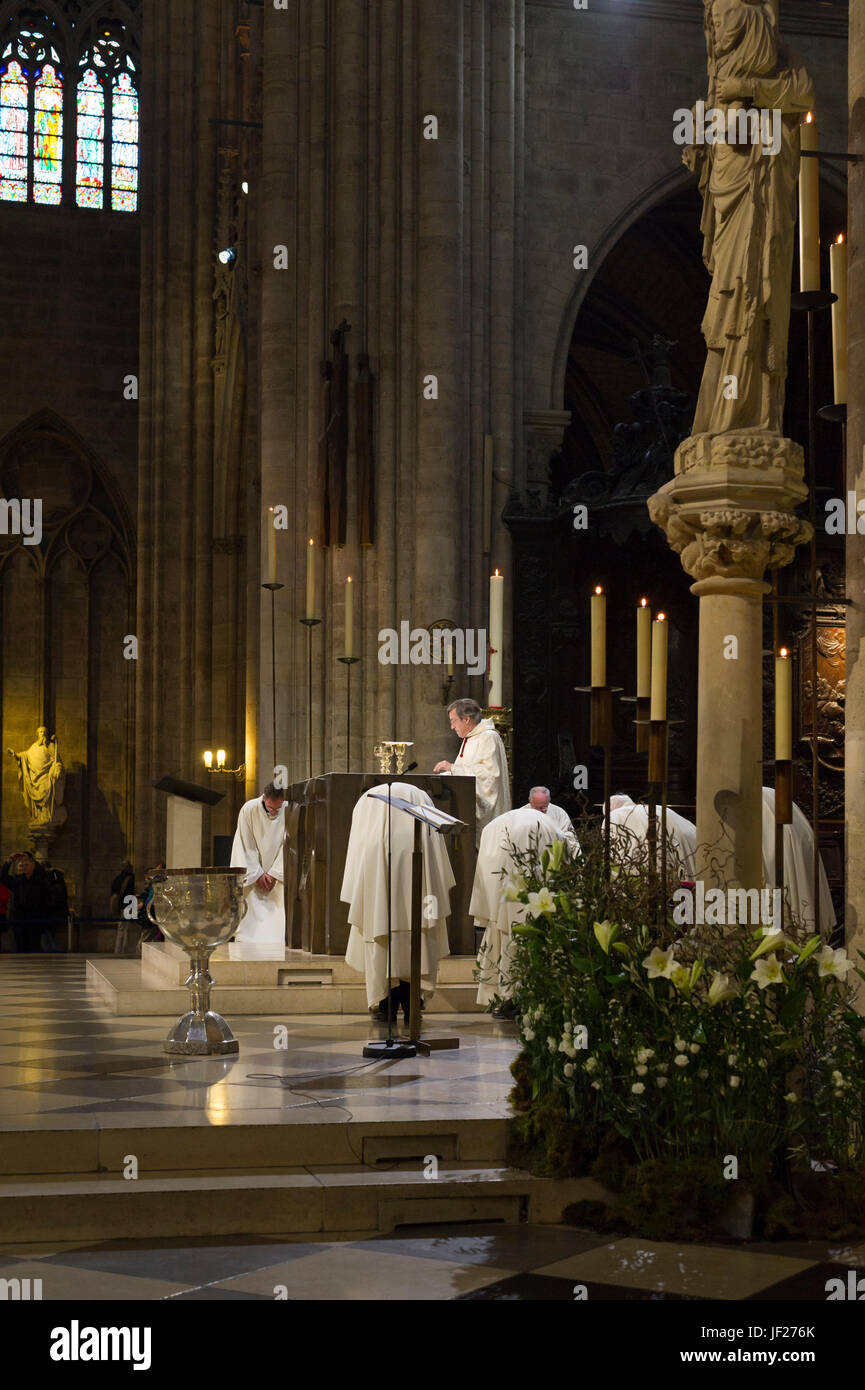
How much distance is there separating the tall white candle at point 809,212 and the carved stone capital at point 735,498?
0.76 meters

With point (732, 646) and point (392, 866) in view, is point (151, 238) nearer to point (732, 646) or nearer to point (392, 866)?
point (392, 866)

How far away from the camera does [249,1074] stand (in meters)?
7.29

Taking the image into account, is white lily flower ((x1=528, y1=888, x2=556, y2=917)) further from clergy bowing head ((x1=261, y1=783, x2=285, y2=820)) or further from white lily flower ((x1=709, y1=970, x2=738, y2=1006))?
clergy bowing head ((x1=261, y1=783, x2=285, y2=820))

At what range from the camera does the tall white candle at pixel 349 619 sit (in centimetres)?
1302

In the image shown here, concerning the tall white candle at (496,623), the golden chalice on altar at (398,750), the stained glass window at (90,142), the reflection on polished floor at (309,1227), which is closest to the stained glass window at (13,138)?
the stained glass window at (90,142)

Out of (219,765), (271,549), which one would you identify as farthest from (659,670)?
(219,765)

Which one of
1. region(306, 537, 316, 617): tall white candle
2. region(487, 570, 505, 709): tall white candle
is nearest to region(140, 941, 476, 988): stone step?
region(487, 570, 505, 709): tall white candle

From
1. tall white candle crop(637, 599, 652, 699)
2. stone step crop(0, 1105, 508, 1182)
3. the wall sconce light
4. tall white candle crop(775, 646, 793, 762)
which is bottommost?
stone step crop(0, 1105, 508, 1182)

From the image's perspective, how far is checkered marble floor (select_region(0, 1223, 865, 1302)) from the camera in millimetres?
4660

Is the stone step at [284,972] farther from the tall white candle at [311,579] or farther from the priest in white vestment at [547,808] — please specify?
the tall white candle at [311,579]

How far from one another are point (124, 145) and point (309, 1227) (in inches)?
995

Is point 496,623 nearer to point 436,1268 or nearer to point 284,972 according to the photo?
point 284,972

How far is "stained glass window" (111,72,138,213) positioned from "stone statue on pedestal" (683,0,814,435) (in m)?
22.7

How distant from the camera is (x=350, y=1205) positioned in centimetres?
561
